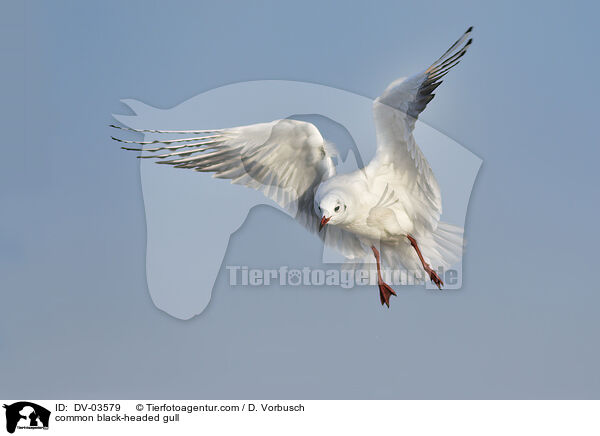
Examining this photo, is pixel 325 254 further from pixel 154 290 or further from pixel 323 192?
pixel 154 290

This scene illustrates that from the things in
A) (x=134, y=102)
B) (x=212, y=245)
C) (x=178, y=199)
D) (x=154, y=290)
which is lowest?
(x=154, y=290)

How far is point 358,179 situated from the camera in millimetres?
2207

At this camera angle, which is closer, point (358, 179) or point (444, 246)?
point (358, 179)

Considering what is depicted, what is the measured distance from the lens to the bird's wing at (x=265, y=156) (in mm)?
2240

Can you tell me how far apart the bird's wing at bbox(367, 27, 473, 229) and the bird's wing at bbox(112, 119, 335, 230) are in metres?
Result: 0.24

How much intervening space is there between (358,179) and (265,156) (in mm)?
361

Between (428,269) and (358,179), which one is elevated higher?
(358,179)

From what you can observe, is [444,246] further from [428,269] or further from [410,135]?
[410,135]

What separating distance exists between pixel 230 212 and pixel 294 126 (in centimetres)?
54

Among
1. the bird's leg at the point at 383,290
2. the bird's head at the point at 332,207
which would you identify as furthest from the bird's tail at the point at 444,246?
the bird's head at the point at 332,207

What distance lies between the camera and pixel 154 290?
2623mm

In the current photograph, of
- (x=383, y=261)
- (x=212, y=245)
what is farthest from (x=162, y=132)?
(x=383, y=261)

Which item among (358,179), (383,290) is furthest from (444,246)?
(358,179)

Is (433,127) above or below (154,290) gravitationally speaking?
above
